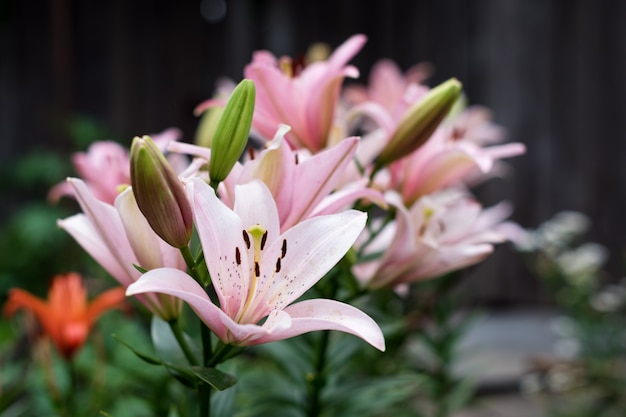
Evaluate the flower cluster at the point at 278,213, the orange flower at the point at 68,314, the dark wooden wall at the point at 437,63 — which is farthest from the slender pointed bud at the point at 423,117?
the dark wooden wall at the point at 437,63

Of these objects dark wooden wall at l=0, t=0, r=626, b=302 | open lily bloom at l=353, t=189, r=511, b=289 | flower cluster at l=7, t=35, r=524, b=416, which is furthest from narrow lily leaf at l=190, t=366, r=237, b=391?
dark wooden wall at l=0, t=0, r=626, b=302

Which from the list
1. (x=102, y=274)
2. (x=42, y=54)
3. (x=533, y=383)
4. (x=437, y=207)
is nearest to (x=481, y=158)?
(x=437, y=207)

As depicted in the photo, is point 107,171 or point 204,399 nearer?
point 204,399

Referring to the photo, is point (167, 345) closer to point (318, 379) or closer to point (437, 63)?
point (318, 379)

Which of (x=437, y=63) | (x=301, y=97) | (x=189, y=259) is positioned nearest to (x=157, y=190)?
(x=189, y=259)

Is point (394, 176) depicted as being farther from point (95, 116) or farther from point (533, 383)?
point (95, 116)

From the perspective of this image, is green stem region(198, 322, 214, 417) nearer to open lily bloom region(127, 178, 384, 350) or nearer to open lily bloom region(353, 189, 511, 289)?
open lily bloom region(127, 178, 384, 350)
